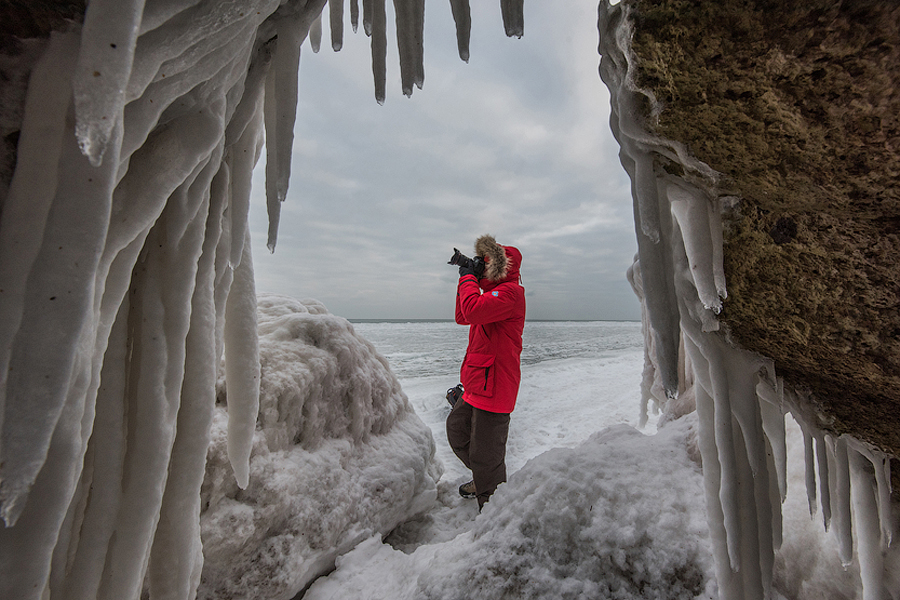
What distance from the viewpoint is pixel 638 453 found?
1.93m

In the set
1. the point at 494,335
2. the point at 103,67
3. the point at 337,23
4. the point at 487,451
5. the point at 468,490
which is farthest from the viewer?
the point at 468,490

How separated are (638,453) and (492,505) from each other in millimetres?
825

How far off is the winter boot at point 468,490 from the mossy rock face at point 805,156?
2436 millimetres

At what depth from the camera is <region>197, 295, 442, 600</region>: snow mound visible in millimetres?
1760

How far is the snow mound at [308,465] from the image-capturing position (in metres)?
1.76

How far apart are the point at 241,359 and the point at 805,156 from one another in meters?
1.64

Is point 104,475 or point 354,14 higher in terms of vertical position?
point 354,14

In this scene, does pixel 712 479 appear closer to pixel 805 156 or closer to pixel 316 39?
pixel 805 156

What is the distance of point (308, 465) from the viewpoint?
2139 millimetres

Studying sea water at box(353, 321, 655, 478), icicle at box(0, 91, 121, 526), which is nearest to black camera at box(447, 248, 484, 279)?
sea water at box(353, 321, 655, 478)

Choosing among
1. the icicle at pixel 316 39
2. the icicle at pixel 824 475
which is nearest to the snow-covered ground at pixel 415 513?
the icicle at pixel 824 475

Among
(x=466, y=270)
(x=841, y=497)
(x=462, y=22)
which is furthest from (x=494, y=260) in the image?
(x=841, y=497)

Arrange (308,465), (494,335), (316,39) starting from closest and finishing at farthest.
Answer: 1. (316,39)
2. (308,465)
3. (494,335)

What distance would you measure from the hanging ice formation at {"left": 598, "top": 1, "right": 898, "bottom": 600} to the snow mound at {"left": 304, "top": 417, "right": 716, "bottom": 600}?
29 cm
